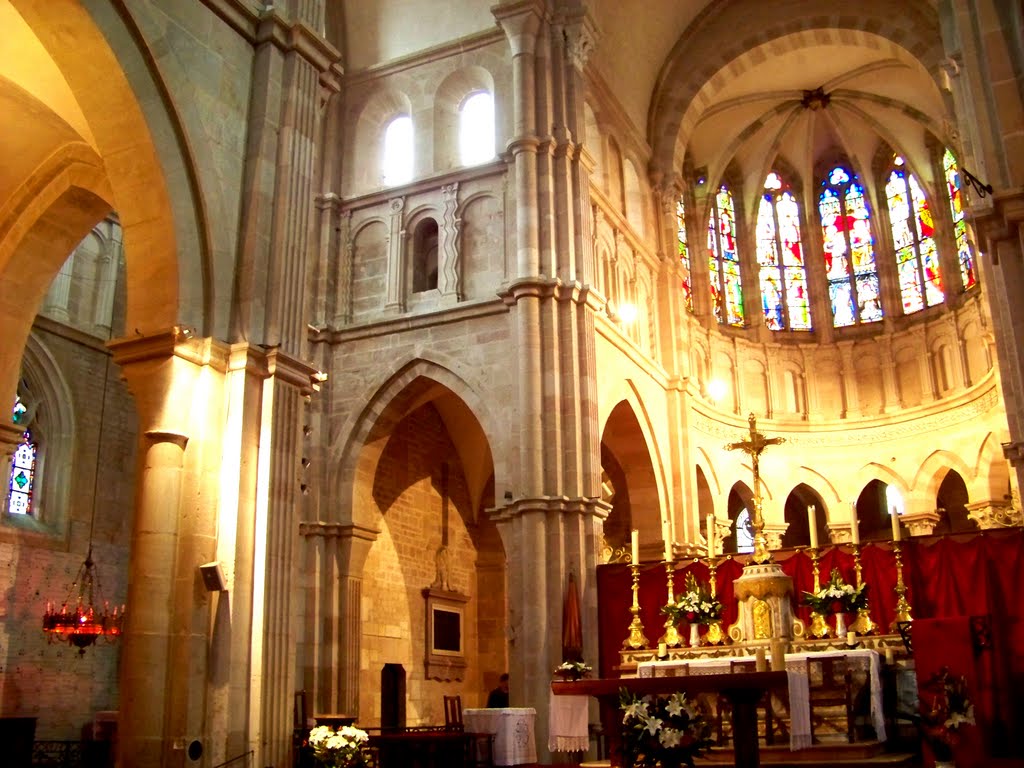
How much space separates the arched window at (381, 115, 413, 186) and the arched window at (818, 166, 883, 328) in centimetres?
1322

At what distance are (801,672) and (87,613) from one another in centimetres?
1164

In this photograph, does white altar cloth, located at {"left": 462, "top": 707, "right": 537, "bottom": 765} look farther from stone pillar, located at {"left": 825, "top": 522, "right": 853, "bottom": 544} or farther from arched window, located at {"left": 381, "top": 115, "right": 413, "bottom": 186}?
stone pillar, located at {"left": 825, "top": 522, "right": 853, "bottom": 544}

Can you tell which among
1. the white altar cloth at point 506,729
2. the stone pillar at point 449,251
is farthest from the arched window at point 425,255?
the white altar cloth at point 506,729

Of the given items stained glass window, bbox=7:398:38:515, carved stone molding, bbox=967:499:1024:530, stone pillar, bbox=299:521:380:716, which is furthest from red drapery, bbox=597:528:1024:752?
stained glass window, bbox=7:398:38:515

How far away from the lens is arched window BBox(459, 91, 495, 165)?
68.4 ft

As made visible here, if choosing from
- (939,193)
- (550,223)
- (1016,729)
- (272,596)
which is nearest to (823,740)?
(1016,729)

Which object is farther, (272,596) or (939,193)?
(939,193)

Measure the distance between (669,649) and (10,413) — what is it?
953 cm

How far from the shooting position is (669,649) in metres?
15.8

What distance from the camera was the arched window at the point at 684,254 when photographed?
89.5ft

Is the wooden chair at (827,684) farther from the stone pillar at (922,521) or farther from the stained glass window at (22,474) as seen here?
the stone pillar at (922,521)

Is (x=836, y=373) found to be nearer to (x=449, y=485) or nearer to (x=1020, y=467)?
(x=449, y=485)

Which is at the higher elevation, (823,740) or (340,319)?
(340,319)

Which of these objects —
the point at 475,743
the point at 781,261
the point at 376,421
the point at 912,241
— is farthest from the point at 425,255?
the point at 912,241
